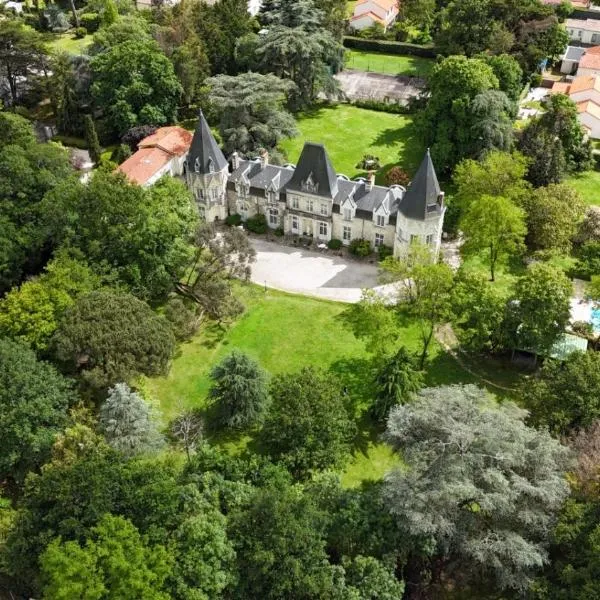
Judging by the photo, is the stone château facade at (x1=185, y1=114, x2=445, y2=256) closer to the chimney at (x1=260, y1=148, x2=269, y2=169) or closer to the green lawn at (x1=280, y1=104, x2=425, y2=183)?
the chimney at (x1=260, y1=148, x2=269, y2=169)

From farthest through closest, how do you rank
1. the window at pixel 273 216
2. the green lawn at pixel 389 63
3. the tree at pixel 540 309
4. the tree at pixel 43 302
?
the green lawn at pixel 389 63 → the window at pixel 273 216 → the tree at pixel 540 309 → the tree at pixel 43 302

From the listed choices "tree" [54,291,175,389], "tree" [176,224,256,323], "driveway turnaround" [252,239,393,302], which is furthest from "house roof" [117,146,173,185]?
"tree" [54,291,175,389]

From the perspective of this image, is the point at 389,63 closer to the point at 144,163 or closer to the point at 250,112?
the point at 250,112

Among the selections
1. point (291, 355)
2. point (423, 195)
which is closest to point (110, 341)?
point (291, 355)

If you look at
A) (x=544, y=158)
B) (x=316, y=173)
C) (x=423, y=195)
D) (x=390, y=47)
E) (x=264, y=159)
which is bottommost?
(x=264, y=159)

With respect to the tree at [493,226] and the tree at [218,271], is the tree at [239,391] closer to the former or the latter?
the tree at [218,271]

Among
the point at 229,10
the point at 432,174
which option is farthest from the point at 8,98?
the point at 432,174

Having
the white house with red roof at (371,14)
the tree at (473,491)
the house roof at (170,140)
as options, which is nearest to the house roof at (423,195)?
the tree at (473,491)
